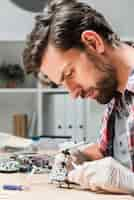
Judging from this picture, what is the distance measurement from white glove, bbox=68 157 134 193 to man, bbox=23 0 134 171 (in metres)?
0.12

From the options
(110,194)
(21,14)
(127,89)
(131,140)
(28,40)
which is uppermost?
(21,14)

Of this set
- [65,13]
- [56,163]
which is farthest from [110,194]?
[65,13]

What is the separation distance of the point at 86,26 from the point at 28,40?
17 cm

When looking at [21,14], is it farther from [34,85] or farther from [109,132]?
[109,132]

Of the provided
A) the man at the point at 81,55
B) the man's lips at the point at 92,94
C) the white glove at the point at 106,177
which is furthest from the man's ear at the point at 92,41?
the white glove at the point at 106,177

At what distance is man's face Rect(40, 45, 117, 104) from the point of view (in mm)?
1234

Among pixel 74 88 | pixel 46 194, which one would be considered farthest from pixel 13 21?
pixel 46 194

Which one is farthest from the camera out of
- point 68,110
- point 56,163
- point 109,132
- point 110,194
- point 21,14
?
point 21,14

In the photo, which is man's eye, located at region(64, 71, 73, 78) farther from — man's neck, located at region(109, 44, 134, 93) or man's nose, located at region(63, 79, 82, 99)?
man's neck, located at region(109, 44, 134, 93)

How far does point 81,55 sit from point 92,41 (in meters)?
0.05

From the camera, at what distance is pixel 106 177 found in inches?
42.0

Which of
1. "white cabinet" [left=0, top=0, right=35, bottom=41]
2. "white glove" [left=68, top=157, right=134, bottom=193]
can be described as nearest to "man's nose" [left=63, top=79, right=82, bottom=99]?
"white glove" [left=68, top=157, right=134, bottom=193]

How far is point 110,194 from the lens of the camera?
1084 millimetres

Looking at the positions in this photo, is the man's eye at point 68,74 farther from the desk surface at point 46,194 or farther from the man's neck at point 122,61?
the desk surface at point 46,194
